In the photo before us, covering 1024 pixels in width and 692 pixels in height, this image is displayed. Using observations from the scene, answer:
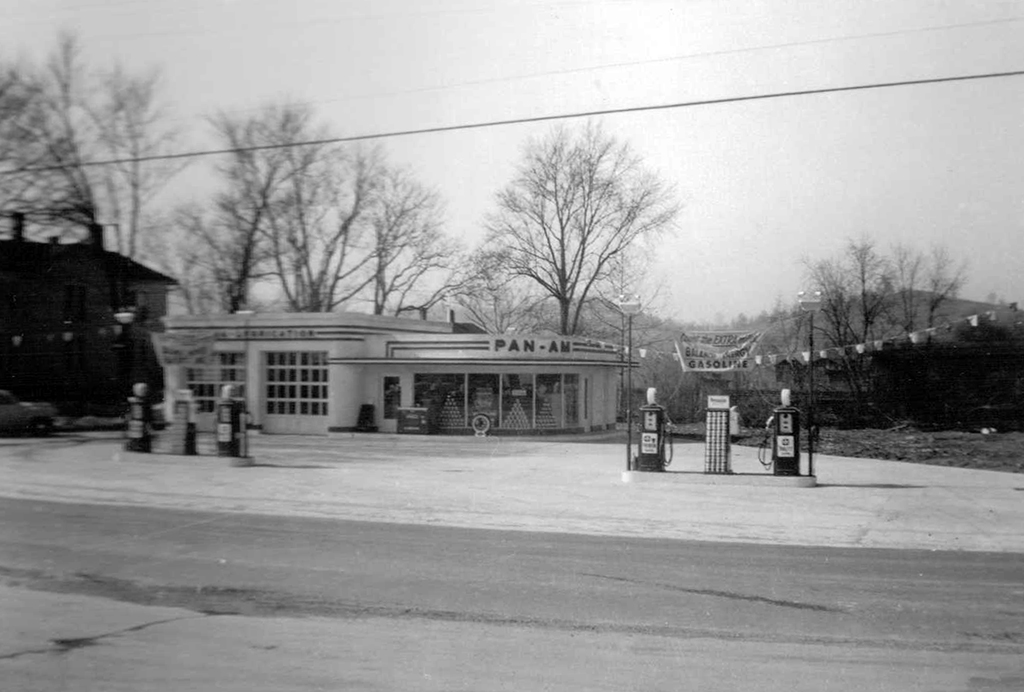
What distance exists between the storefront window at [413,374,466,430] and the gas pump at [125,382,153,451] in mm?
11263

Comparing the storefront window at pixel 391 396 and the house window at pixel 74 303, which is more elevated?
the house window at pixel 74 303

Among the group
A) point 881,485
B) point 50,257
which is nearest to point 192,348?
point 881,485

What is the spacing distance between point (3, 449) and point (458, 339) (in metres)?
14.0

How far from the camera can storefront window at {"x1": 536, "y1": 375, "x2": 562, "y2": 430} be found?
33531 millimetres

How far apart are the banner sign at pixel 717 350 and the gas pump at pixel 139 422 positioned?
12721mm

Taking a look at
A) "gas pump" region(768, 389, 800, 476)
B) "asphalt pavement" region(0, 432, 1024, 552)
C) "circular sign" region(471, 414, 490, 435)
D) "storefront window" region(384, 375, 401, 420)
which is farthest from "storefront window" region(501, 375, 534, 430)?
"gas pump" region(768, 389, 800, 476)

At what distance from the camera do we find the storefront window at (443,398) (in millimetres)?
33500

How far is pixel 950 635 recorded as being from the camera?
771cm

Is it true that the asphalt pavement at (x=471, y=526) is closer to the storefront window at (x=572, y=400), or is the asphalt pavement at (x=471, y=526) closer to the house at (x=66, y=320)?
the storefront window at (x=572, y=400)

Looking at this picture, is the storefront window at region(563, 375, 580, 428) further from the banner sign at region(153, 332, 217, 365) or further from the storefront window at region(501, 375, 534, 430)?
the banner sign at region(153, 332, 217, 365)

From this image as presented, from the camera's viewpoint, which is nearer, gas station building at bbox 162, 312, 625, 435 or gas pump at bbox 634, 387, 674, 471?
gas pump at bbox 634, 387, 674, 471

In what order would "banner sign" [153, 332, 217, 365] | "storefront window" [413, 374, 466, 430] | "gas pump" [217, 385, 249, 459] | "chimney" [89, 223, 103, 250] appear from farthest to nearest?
"chimney" [89, 223, 103, 250] → "storefront window" [413, 374, 466, 430] → "banner sign" [153, 332, 217, 365] → "gas pump" [217, 385, 249, 459]

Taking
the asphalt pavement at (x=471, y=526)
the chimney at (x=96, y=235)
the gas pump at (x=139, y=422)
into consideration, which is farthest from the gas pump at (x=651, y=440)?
the chimney at (x=96, y=235)

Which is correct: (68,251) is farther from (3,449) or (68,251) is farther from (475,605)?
(475,605)
